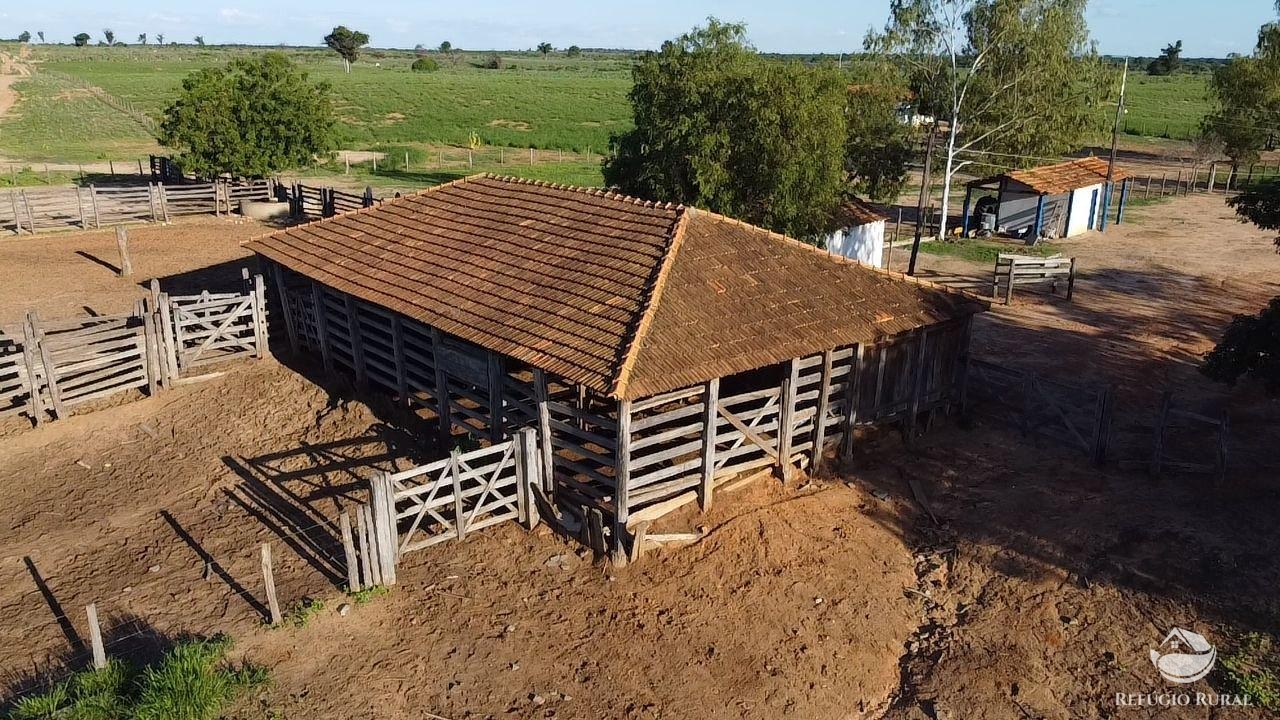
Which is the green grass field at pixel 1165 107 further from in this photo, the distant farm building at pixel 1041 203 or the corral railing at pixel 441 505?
the corral railing at pixel 441 505

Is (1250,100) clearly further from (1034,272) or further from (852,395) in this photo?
Answer: (852,395)

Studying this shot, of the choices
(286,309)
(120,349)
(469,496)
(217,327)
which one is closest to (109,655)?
(469,496)

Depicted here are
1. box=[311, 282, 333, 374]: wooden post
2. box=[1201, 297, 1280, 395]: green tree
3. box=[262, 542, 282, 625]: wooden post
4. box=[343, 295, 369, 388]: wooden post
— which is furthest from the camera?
box=[311, 282, 333, 374]: wooden post

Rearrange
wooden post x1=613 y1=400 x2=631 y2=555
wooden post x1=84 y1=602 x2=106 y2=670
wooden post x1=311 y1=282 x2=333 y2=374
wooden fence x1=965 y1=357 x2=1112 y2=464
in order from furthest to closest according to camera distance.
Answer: wooden post x1=311 y1=282 x2=333 y2=374
wooden fence x1=965 y1=357 x2=1112 y2=464
wooden post x1=613 y1=400 x2=631 y2=555
wooden post x1=84 y1=602 x2=106 y2=670

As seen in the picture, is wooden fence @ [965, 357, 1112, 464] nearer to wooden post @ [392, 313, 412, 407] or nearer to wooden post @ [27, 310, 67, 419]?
wooden post @ [392, 313, 412, 407]

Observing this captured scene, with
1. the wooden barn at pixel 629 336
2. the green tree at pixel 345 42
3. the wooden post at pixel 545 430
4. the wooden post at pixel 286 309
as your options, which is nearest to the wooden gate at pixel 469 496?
the wooden post at pixel 545 430

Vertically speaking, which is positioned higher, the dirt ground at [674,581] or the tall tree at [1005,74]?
the tall tree at [1005,74]

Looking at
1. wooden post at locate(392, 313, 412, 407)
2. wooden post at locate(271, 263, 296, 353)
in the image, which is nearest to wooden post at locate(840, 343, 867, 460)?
wooden post at locate(392, 313, 412, 407)
